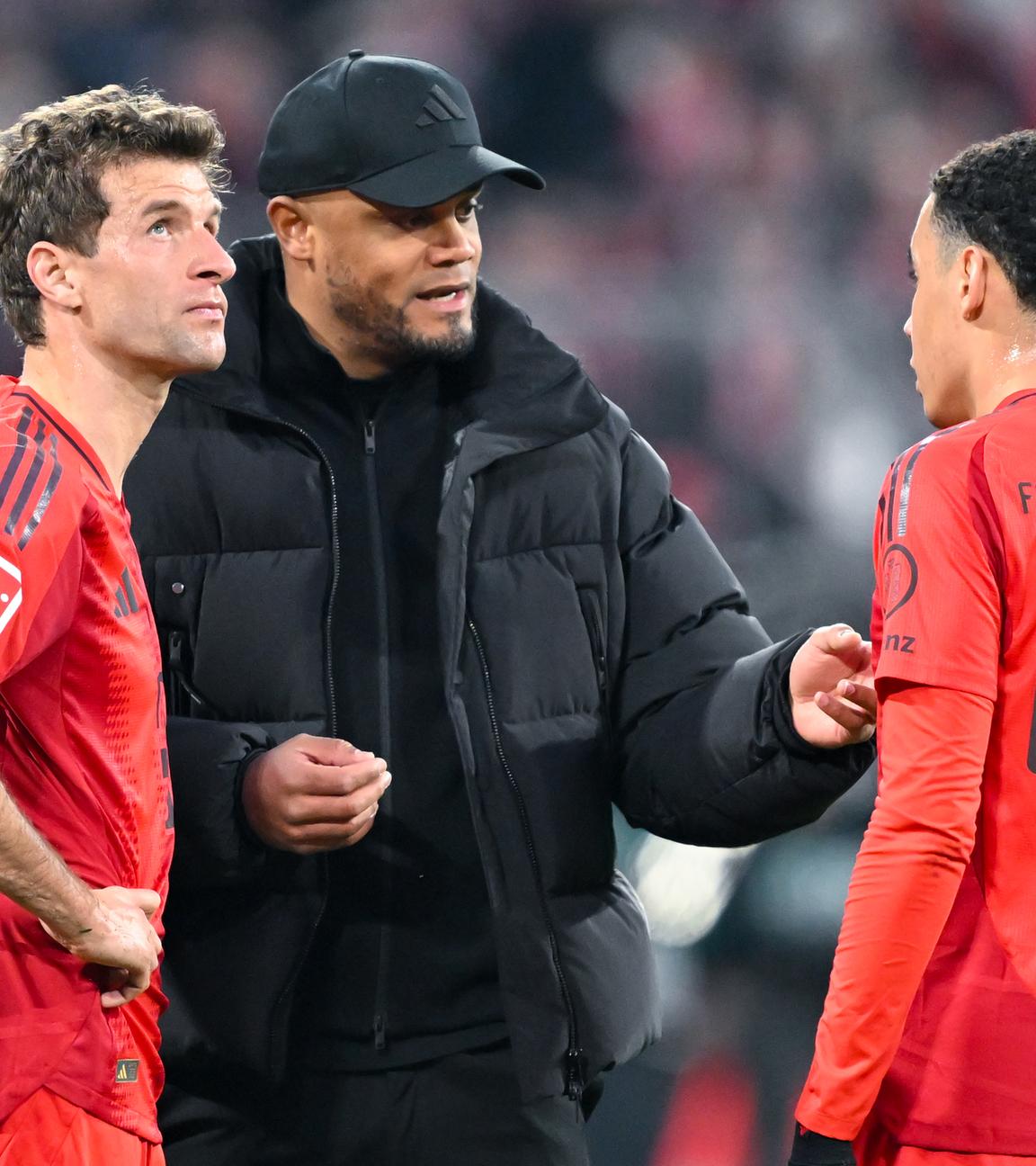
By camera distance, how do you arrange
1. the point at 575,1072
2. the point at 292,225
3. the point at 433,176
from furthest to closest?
the point at 292,225
the point at 433,176
the point at 575,1072

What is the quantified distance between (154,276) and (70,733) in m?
0.50

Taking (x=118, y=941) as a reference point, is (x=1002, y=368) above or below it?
above

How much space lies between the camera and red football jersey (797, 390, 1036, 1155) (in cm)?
129

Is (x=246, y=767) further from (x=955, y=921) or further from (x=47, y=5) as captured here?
(x=47, y=5)

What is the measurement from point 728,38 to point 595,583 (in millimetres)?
2604

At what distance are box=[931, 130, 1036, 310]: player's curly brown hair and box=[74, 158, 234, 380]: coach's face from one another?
0.75 m

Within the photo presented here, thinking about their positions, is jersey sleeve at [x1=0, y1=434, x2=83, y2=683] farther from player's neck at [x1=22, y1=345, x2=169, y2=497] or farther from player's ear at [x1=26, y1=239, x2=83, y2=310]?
player's ear at [x1=26, y1=239, x2=83, y2=310]

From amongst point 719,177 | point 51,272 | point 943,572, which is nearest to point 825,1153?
point 943,572

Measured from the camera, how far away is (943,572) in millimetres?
1305

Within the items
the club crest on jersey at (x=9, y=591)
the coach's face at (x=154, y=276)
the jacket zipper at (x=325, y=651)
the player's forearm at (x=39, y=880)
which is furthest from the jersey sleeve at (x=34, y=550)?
the jacket zipper at (x=325, y=651)

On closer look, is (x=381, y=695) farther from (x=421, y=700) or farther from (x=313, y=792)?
(x=313, y=792)

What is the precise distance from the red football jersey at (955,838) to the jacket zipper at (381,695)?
667 millimetres

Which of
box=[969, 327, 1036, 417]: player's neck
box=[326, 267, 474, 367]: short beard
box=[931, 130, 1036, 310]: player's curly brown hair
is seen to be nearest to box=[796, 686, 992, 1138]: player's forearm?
box=[969, 327, 1036, 417]: player's neck

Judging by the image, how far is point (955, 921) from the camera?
1.34m
